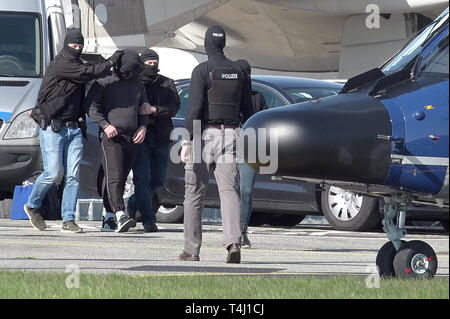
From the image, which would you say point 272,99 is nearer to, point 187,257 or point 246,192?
point 246,192

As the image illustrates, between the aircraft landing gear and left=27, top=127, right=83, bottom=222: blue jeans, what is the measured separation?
576cm

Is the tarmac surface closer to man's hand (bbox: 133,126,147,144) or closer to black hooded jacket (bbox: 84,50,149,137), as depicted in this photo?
man's hand (bbox: 133,126,147,144)

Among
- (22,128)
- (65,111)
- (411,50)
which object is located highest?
(411,50)

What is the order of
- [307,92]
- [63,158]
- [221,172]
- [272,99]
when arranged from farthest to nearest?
[307,92] → [272,99] → [63,158] → [221,172]

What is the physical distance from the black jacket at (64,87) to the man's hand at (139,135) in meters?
0.61

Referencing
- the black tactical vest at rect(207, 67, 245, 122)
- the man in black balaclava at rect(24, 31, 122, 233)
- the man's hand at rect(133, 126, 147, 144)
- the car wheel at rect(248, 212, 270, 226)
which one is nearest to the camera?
the black tactical vest at rect(207, 67, 245, 122)

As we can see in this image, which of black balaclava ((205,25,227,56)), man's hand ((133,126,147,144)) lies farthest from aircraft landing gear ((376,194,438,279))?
man's hand ((133,126,147,144))

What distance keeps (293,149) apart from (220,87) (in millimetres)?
2609

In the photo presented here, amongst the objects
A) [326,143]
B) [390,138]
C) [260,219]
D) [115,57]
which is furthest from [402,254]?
Result: [260,219]

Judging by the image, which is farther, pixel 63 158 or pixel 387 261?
pixel 63 158

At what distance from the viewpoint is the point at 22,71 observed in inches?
736

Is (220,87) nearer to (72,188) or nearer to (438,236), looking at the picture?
(72,188)

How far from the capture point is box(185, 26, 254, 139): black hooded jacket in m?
11.8

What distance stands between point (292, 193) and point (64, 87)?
2929 mm
